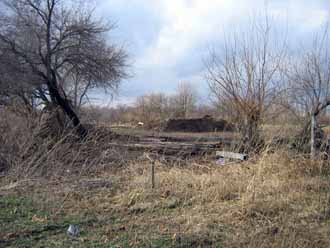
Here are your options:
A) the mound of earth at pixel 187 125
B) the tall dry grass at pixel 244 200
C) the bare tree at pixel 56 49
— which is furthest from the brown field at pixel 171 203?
the mound of earth at pixel 187 125

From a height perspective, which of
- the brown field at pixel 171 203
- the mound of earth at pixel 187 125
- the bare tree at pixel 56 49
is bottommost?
the brown field at pixel 171 203

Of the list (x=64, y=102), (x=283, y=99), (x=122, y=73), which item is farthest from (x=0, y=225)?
(x=122, y=73)

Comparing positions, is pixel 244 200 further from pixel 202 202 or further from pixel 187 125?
pixel 187 125

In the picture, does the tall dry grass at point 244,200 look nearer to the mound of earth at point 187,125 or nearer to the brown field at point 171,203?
the brown field at point 171,203

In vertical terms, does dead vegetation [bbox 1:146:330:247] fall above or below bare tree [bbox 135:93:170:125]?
below

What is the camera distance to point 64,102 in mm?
20859

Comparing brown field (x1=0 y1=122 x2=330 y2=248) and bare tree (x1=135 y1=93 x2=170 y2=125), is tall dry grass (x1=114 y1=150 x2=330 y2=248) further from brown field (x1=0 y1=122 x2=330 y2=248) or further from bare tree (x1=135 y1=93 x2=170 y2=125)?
bare tree (x1=135 y1=93 x2=170 y2=125)

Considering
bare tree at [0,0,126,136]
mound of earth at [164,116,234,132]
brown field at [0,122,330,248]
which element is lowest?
brown field at [0,122,330,248]

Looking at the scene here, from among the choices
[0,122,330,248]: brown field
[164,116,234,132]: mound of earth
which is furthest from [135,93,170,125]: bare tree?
[0,122,330,248]: brown field

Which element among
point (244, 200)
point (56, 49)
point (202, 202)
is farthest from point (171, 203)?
point (56, 49)

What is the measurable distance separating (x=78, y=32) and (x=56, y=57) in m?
1.75

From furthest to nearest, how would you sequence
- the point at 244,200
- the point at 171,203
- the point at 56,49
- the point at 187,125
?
the point at 187,125
the point at 56,49
the point at 171,203
the point at 244,200

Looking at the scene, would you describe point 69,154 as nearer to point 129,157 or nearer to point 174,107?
point 129,157

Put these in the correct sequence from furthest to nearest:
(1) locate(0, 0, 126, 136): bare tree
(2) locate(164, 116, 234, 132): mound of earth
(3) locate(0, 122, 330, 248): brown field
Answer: (2) locate(164, 116, 234, 132): mound of earth, (1) locate(0, 0, 126, 136): bare tree, (3) locate(0, 122, 330, 248): brown field
